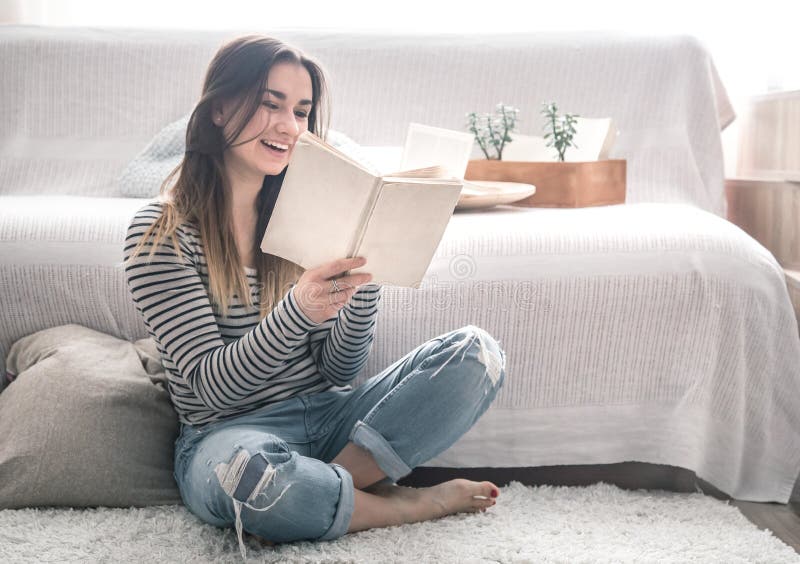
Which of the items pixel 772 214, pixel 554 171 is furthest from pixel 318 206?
pixel 772 214

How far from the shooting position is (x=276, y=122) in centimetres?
112

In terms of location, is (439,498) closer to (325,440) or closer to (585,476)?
(325,440)

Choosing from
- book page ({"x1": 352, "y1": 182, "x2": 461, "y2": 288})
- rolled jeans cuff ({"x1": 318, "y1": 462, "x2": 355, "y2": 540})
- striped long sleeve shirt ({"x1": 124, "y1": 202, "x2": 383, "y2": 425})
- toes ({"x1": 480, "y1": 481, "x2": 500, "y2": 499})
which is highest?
book page ({"x1": 352, "y1": 182, "x2": 461, "y2": 288})

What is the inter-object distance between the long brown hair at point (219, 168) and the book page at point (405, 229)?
0.22m

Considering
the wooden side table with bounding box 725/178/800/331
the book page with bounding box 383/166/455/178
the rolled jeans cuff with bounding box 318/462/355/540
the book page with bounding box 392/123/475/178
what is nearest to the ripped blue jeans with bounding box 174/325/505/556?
the rolled jeans cuff with bounding box 318/462/355/540

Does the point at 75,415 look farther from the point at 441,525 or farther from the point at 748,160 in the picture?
the point at 748,160

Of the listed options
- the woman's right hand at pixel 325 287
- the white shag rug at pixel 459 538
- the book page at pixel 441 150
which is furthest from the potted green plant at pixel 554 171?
the woman's right hand at pixel 325 287

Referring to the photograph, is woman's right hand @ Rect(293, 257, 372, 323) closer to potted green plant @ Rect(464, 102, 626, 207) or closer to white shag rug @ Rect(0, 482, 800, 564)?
white shag rug @ Rect(0, 482, 800, 564)

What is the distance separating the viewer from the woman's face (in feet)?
3.65

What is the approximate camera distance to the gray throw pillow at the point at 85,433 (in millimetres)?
1183

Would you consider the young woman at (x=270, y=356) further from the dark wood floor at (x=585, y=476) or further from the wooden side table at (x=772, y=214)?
the wooden side table at (x=772, y=214)

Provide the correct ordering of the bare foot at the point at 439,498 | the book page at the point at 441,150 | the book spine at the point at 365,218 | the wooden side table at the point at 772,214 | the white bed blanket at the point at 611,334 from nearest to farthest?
the book spine at the point at 365,218 < the bare foot at the point at 439,498 < the white bed blanket at the point at 611,334 < the book page at the point at 441,150 < the wooden side table at the point at 772,214

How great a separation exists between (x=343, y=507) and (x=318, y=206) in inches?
15.2

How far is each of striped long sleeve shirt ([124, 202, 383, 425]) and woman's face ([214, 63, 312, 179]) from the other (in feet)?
0.42
